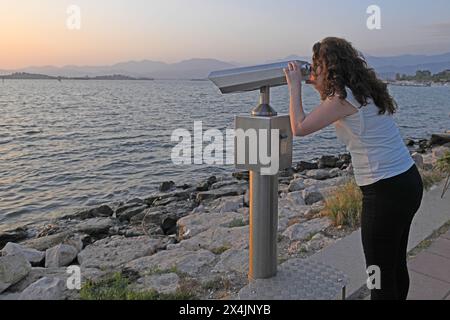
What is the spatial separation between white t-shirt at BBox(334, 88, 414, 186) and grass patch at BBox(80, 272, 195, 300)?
1.85 meters

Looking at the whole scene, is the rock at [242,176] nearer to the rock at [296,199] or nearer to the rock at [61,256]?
the rock at [296,199]

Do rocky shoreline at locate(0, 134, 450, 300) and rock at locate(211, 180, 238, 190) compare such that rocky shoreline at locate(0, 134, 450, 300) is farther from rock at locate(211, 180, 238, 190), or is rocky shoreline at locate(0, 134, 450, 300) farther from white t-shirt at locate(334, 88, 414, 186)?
white t-shirt at locate(334, 88, 414, 186)

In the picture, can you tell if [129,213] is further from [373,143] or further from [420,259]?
[373,143]

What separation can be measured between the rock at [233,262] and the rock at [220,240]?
1.07ft

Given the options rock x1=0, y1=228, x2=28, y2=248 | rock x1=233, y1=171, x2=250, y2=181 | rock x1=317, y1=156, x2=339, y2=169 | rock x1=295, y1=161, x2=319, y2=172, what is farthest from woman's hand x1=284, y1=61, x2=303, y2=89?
rock x1=317, y1=156, x2=339, y2=169

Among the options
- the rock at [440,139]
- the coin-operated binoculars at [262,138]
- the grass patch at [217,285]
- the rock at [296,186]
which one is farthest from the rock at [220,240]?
the rock at [440,139]

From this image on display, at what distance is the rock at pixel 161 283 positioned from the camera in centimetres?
354

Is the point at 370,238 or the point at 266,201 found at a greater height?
the point at 266,201

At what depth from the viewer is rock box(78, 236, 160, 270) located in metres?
5.36

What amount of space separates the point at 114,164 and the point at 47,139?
7539mm

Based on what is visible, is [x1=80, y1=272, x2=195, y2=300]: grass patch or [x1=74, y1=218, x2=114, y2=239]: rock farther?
[x1=74, y1=218, x2=114, y2=239]: rock
